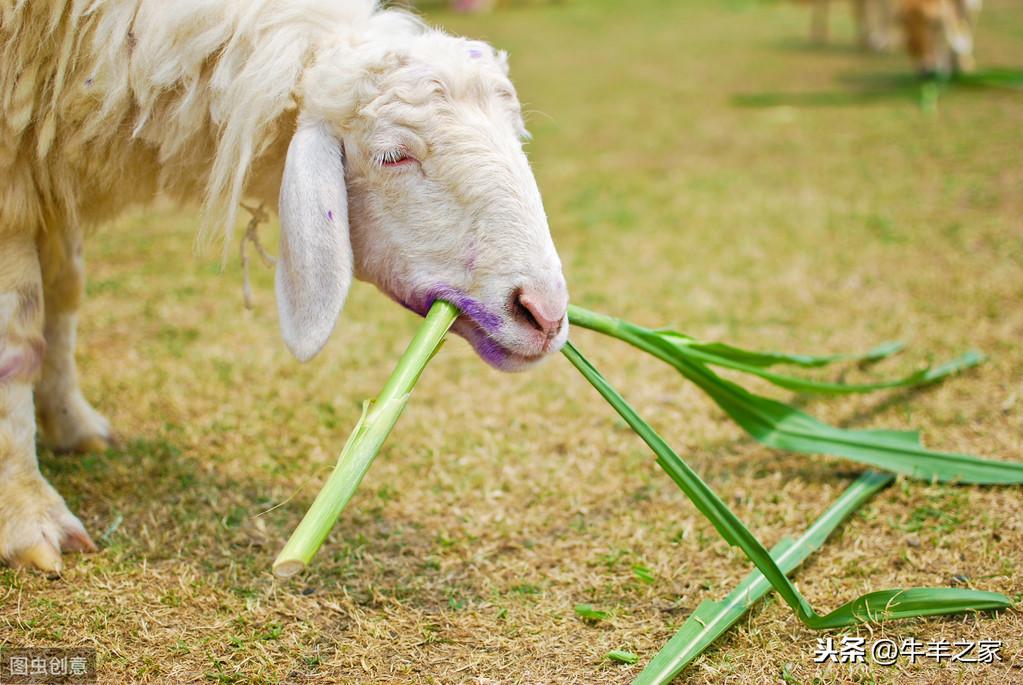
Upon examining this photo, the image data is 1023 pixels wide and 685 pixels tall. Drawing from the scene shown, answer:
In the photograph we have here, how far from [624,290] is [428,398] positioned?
1.50m

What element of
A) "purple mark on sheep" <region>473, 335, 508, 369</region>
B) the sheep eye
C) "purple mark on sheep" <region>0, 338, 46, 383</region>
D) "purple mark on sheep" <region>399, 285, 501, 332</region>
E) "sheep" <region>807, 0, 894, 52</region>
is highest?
the sheep eye

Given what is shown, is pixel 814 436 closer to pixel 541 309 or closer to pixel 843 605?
pixel 843 605

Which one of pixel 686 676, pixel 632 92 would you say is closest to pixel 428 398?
pixel 686 676

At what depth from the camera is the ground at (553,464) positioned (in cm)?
233

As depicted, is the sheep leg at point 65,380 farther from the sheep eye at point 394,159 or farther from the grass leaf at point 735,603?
the grass leaf at point 735,603

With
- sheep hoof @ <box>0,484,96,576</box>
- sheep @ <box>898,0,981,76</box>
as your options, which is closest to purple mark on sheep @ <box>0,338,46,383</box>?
sheep hoof @ <box>0,484,96,576</box>

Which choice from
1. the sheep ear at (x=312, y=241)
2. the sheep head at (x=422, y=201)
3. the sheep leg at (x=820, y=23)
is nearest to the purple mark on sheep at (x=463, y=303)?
the sheep head at (x=422, y=201)

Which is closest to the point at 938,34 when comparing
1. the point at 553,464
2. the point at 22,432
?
the point at 553,464

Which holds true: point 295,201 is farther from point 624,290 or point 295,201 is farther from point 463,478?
point 624,290

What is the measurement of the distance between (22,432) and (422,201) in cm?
131

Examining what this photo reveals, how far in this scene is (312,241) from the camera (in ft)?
7.37

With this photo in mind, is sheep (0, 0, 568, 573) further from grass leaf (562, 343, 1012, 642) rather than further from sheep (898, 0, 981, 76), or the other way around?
A: sheep (898, 0, 981, 76)

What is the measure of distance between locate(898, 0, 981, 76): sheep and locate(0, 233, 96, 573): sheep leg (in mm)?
9684

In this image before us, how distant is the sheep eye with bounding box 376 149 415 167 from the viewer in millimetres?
2314
